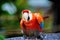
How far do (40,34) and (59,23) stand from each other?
25cm

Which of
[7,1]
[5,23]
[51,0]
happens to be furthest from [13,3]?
[51,0]

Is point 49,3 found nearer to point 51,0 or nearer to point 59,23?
point 51,0

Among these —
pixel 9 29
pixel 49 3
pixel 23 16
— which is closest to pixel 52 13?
pixel 49 3

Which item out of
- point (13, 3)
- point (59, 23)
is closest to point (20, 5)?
point (13, 3)

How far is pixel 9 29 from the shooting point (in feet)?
9.00

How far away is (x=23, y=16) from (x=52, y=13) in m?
0.33

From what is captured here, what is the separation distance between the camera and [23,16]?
274cm

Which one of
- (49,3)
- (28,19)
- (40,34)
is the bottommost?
(40,34)

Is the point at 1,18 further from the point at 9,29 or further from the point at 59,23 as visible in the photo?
the point at 59,23

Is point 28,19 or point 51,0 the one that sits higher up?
point 51,0

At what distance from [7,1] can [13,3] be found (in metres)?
0.07

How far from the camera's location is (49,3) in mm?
2752

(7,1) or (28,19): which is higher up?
(7,1)

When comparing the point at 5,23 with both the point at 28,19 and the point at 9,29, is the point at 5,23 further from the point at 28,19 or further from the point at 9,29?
the point at 28,19
